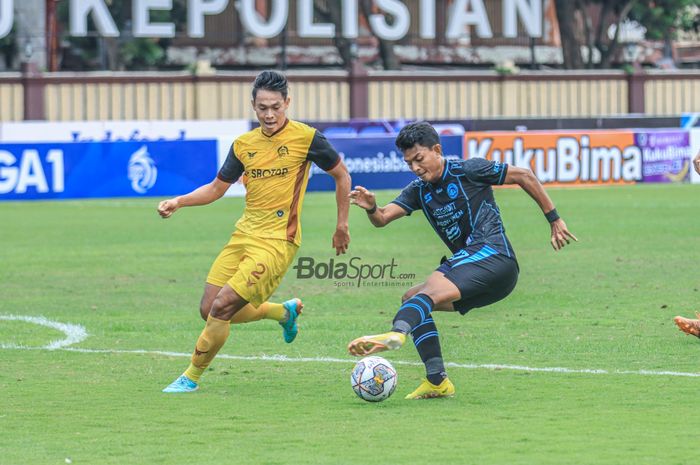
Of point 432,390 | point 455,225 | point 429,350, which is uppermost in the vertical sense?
point 455,225

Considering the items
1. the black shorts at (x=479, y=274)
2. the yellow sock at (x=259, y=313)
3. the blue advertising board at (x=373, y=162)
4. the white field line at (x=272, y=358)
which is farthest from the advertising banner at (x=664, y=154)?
the black shorts at (x=479, y=274)

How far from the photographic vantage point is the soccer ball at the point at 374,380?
28.0 ft

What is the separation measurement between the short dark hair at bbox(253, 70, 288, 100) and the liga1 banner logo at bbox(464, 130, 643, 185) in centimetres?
2270

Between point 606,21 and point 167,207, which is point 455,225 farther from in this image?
point 606,21

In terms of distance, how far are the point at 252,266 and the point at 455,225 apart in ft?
4.19

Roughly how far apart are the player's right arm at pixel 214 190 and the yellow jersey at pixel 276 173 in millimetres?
46

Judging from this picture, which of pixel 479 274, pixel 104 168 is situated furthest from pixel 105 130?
pixel 479 274

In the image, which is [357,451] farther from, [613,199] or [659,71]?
[659,71]

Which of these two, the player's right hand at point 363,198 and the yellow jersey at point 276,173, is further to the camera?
the yellow jersey at point 276,173

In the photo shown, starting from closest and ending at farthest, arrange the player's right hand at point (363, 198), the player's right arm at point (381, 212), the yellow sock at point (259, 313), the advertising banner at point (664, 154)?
the player's right hand at point (363, 198)
the player's right arm at point (381, 212)
the yellow sock at point (259, 313)
the advertising banner at point (664, 154)

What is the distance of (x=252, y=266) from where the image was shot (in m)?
8.98

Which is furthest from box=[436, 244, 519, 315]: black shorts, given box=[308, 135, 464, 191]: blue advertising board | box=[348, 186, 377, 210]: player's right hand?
box=[308, 135, 464, 191]: blue advertising board

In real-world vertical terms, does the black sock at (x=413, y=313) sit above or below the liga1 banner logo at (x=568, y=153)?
below

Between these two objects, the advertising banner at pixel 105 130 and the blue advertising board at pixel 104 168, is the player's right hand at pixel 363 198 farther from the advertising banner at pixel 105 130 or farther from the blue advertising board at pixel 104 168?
the advertising banner at pixel 105 130
